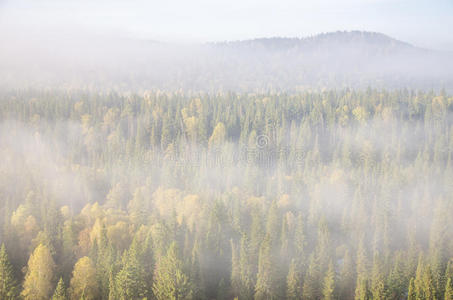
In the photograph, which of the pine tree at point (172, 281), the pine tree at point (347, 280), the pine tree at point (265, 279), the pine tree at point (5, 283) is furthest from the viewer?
the pine tree at point (347, 280)

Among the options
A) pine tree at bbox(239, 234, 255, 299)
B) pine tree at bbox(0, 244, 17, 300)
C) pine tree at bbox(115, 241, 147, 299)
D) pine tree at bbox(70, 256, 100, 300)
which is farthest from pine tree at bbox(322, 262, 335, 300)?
pine tree at bbox(0, 244, 17, 300)

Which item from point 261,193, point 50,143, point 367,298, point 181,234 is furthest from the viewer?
point 50,143

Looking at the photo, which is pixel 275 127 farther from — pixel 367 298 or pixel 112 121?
pixel 367 298

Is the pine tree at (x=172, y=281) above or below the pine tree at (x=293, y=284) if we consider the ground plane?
above

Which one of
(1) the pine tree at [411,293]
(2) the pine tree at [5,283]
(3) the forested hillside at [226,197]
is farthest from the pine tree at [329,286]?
(2) the pine tree at [5,283]

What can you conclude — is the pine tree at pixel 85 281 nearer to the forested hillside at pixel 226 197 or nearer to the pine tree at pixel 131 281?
the forested hillside at pixel 226 197

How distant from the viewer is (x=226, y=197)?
84000mm

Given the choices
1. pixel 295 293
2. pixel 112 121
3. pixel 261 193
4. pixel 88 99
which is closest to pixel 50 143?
pixel 112 121

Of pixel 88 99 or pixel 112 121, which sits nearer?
pixel 112 121

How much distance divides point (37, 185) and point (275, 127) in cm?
7250

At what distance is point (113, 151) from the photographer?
377 ft

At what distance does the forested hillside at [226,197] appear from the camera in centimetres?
5522

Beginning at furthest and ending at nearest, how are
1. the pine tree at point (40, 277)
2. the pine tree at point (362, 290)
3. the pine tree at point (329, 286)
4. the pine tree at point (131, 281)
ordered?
the pine tree at point (329, 286), the pine tree at point (40, 277), the pine tree at point (362, 290), the pine tree at point (131, 281)

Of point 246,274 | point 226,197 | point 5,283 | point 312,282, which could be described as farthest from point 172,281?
point 226,197
